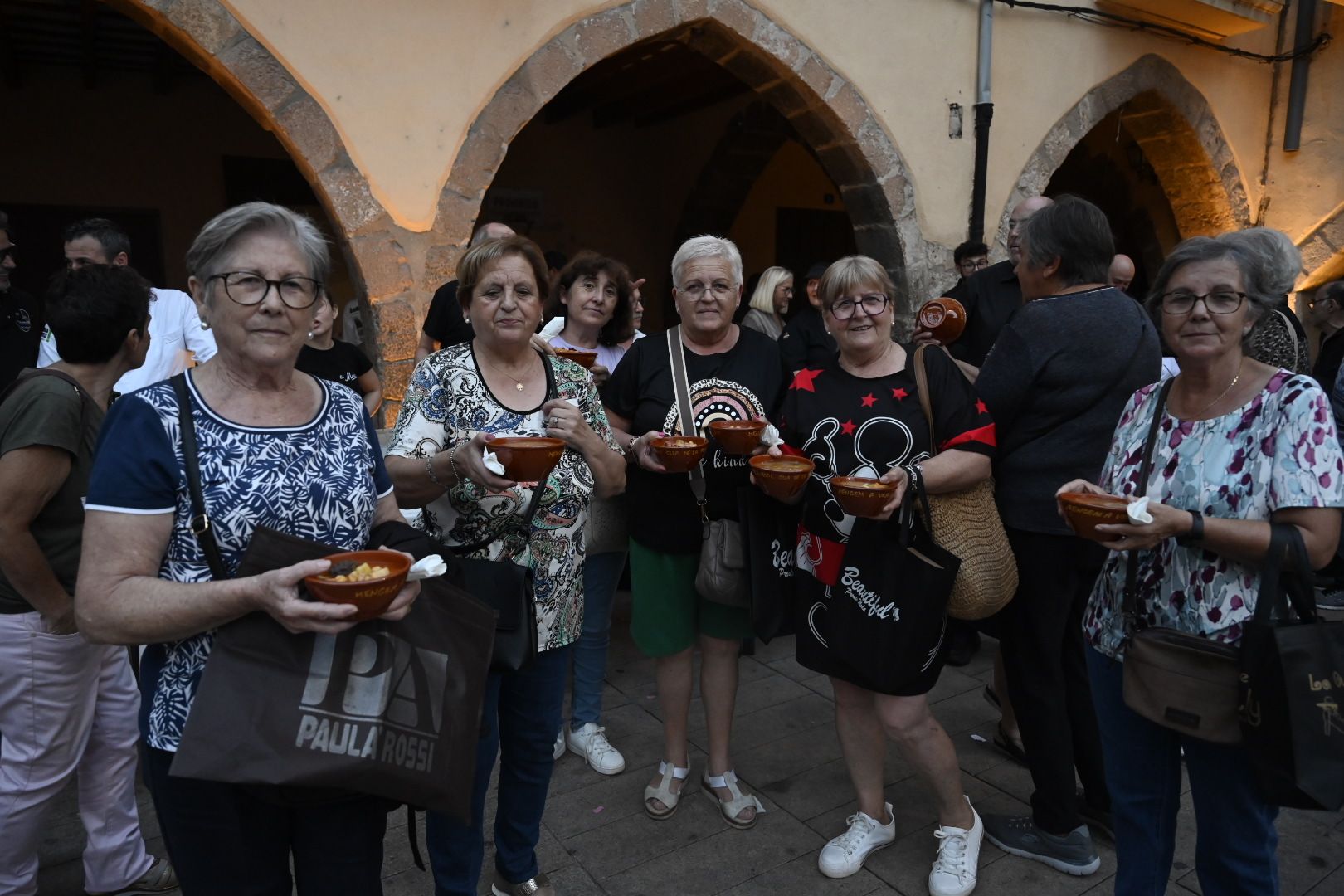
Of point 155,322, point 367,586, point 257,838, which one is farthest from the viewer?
point 155,322

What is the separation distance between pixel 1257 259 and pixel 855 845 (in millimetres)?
1989

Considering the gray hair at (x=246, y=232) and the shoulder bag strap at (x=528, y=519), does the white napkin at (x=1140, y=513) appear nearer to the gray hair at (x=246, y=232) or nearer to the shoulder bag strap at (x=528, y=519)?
the shoulder bag strap at (x=528, y=519)

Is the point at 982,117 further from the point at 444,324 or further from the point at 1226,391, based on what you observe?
the point at 1226,391

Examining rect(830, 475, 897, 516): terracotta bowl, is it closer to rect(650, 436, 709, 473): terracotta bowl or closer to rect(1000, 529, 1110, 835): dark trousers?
rect(650, 436, 709, 473): terracotta bowl

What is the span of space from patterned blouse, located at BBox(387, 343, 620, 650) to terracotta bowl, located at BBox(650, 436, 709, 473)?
233 millimetres

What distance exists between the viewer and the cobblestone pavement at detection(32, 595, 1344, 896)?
259 centimetres

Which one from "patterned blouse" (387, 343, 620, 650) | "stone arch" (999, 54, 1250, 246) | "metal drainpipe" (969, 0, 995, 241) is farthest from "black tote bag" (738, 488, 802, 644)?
"stone arch" (999, 54, 1250, 246)

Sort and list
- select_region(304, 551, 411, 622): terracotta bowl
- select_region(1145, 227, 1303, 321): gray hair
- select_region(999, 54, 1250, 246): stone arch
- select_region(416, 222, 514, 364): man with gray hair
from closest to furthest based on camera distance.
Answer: select_region(304, 551, 411, 622): terracotta bowl, select_region(1145, 227, 1303, 321): gray hair, select_region(416, 222, 514, 364): man with gray hair, select_region(999, 54, 1250, 246): stone arch

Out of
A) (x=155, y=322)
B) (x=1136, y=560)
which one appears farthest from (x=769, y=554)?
(x=155, y=322)

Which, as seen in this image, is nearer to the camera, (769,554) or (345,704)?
(345,704)

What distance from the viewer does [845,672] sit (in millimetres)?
2449

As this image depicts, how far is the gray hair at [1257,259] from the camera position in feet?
5.94

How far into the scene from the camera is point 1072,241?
2496mm

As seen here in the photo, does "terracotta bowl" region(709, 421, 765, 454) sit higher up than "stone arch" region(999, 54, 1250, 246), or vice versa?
"stone arch" region(999, 54, 1250, 246)
